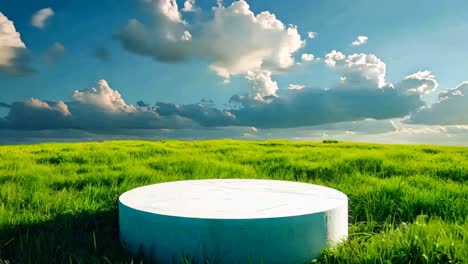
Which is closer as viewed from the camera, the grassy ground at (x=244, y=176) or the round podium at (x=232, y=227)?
the round podium at (x=232, y=227)

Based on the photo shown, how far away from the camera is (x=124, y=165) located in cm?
725

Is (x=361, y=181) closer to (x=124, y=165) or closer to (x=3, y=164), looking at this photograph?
(x=124, y=165)

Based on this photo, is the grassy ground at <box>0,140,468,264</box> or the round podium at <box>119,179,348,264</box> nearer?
the round podium at <box>119,179,348,264</box>

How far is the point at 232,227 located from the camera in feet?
9.02

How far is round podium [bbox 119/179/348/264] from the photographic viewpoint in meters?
2.76

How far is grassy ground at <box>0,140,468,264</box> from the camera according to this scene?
9.99 feet

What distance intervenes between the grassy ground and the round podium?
204mm

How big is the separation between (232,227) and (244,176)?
3913 millimetres

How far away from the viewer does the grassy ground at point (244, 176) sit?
3045mm

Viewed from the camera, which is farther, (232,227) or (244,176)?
(244,176)

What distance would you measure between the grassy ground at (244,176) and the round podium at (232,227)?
0.67 feet

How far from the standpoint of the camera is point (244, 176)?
666cm

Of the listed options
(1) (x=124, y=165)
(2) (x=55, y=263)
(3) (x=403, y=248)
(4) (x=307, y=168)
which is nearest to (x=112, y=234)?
(2) (x=55, y=263)

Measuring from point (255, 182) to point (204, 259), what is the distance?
1767 millimetres
